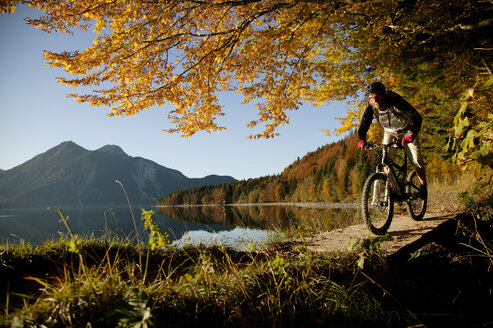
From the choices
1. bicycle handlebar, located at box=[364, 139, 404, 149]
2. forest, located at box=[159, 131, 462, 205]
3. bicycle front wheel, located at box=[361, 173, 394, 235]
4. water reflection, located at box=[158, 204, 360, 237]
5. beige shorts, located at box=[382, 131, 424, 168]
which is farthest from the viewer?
forest, located at box=[159, 131, 462, 205]

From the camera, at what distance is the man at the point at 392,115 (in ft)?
12.5

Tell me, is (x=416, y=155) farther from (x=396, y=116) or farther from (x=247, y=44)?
(x=247, y=44)

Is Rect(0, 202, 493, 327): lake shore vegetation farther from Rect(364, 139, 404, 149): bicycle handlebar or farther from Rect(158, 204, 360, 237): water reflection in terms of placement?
Rect(364, 139, 404, 149): bicycle handlebar

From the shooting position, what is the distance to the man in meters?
3.82

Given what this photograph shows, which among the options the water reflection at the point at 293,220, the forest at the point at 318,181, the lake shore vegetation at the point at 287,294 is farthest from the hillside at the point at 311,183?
the lake shore vegetation at the point at 287,294

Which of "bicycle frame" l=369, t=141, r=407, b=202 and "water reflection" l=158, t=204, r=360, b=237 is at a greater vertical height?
"bicycle frame" l=369, t=141, r=407, b=202

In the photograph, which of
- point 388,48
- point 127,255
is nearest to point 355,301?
point 127,255

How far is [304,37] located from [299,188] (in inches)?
2684

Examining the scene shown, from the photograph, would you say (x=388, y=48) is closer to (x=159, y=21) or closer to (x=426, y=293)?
(x=159, y=21)

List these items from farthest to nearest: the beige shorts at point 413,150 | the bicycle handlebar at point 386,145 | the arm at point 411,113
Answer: the beige shorts at point 413,150 → the bicycle handlebar at point 386,145 → the arm at point 411,113

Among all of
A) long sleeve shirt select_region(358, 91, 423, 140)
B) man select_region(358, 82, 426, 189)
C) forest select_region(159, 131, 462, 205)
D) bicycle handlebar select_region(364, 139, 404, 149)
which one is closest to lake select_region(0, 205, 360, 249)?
bicycle handlebar select_region(364, 139, 404, 149)

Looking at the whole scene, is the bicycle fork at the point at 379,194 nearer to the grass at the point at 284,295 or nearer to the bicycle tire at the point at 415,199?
the bicycle tire at the point at 415,199

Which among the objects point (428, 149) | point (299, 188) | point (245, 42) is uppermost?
point (245, 42)

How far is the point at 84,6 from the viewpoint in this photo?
490cm
